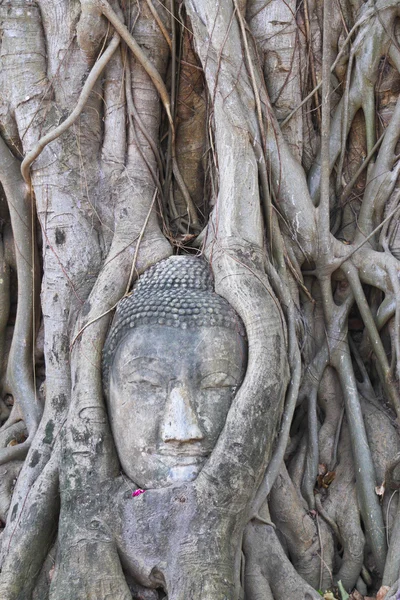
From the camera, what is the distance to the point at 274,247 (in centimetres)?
324

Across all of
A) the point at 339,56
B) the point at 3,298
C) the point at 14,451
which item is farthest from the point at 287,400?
the point at 339,56

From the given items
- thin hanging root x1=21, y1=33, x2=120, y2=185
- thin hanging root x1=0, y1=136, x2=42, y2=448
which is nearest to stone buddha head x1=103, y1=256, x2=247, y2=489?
thin hanging root x1=0, y1=136, x2=42, y2=448

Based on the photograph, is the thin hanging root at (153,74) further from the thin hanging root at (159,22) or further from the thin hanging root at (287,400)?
the thin hanging root at (287,400)

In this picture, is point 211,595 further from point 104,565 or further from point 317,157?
point 317,157

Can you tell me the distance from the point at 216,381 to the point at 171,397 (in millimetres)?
197

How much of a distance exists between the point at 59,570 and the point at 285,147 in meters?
2.16

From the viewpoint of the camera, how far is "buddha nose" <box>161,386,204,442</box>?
104 inches

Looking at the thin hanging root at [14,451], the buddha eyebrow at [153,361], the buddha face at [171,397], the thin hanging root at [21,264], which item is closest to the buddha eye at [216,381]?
the buddha face at [171,397]

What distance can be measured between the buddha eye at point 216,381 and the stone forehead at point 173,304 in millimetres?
201

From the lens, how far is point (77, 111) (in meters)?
3.29

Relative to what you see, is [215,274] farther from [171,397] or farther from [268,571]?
[268,571]

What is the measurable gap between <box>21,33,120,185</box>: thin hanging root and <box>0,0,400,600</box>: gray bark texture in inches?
0.5

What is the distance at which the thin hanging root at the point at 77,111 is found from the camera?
3250mm

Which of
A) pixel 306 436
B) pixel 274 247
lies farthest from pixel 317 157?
pixel 306 436
